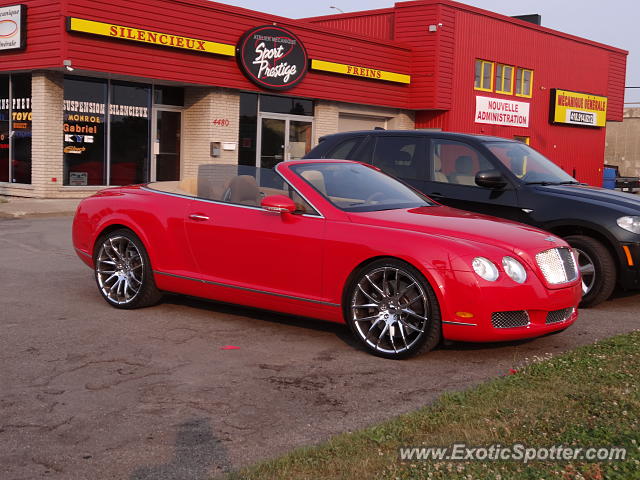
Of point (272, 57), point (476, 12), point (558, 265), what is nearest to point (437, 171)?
point (558, 265)

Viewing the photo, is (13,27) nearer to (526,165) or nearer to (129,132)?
(129,132)

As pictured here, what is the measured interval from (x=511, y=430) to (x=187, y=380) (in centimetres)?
216

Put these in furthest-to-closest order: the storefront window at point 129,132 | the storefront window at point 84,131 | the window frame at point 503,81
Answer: the window frame at point 503,81 → the storefront window at point 129,132 → the storefront window at point 84,131

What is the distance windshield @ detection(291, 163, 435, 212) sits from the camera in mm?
6777

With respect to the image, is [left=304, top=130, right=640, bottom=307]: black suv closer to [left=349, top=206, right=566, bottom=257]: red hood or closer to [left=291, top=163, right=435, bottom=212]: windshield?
[left=291, top=163, right=435, bottom=212]: windshield

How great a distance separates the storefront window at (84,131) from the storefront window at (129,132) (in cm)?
29

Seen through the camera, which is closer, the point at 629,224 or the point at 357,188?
the point at 357,188

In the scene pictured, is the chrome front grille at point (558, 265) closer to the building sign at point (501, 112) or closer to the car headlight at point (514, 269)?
the car headlight at point (514, 269)

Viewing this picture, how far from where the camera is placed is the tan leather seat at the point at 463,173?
893 cm

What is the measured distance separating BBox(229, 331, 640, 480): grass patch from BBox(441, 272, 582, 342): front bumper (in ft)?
1.41

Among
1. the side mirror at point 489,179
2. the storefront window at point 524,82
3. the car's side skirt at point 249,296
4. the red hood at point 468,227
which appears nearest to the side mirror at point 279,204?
the red hood at point 468,227

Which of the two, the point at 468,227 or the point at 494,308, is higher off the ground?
the point at 468,227

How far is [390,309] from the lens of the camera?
5992 mm

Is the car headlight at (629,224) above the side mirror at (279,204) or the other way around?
the other way around
